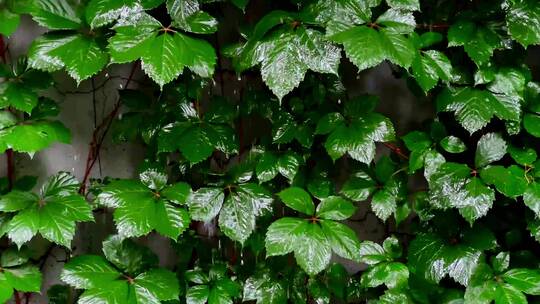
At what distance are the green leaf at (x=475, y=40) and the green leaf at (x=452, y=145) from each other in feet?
0.61

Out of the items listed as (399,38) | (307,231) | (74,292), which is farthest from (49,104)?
(399,38)

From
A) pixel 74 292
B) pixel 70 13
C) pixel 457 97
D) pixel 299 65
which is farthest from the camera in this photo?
pixel 74 292

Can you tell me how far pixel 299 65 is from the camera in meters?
0.98

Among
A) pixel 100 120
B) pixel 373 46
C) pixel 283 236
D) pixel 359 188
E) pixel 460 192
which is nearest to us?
pixel 373 46

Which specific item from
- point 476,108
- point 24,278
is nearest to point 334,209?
point 476,108

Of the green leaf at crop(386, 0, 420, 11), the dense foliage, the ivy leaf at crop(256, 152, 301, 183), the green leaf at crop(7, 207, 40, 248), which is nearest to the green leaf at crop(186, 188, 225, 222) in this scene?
the dense foliage

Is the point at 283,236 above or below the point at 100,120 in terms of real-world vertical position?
below

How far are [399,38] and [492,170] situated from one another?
385 mm

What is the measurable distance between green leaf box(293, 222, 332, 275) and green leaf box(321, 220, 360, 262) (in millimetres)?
22

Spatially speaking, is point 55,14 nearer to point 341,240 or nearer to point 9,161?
point 9,161

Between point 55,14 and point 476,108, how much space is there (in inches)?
36.3

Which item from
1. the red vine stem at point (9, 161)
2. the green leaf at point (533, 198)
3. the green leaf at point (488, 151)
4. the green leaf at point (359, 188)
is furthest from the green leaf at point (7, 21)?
the green leaf at point (533, 198)

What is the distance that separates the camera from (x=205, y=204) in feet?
3.72

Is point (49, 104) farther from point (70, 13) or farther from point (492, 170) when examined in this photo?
point (492, 170)
